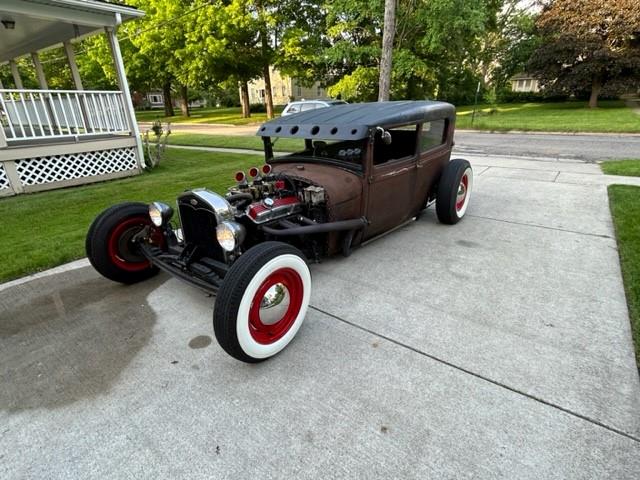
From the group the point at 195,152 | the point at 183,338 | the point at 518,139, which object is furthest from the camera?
the point at 518,139

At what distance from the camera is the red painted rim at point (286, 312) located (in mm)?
2289

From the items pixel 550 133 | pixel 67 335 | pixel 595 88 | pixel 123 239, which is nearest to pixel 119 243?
pixel 123 239

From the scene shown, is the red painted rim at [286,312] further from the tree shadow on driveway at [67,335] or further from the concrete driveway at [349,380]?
the tree shadow on driveway at [67,335]

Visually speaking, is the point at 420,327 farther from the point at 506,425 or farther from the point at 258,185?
the point at 258,185

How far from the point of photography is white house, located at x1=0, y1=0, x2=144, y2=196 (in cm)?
677

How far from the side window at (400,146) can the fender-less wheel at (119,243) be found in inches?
93.4

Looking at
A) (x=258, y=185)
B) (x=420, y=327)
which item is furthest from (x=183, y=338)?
(x=420, y=327)

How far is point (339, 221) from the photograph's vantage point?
3.25 metres

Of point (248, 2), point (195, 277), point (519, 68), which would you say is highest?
point (248, 2)

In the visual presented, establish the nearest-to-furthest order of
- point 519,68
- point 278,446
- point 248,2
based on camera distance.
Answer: point 278,446 → point 248,2 → point 519,68

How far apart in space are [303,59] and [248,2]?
436 cm

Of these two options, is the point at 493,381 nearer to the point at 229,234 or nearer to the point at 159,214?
the point at 229,234

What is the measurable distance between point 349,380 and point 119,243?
7.89 ft

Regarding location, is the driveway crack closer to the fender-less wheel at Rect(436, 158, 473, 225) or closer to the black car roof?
the black car roof
